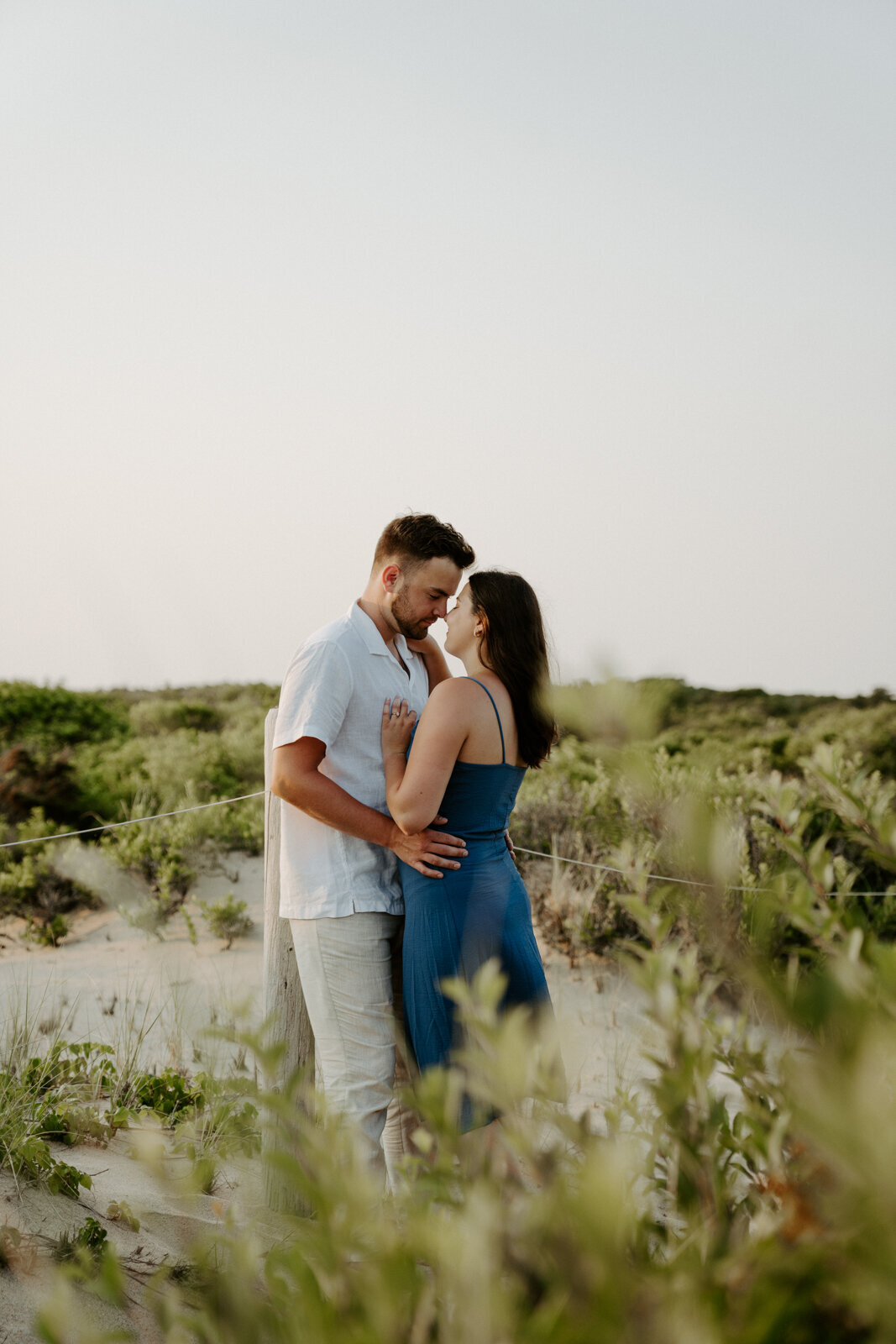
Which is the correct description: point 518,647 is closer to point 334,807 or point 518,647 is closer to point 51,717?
point 334,807

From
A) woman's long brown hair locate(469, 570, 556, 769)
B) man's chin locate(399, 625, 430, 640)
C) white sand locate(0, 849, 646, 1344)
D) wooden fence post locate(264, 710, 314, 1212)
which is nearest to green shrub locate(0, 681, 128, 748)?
white sand locate(0, 849, 646, 1344)

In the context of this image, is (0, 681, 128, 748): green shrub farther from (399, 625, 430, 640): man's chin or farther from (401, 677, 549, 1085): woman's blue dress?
(401, 677, 549, 1085): woman's blue dress

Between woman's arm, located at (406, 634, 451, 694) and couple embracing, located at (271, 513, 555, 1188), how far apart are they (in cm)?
41

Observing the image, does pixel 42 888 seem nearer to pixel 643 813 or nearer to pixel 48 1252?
pixel 48 1252

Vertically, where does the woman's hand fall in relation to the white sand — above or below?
above

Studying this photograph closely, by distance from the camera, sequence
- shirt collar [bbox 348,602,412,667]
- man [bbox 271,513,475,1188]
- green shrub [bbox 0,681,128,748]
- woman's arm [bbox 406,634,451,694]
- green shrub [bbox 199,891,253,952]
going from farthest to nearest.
→ green shrub [bbox 0,681,128,748] < green shrub [bbox 199,891,253,952] < woman's arm [bbox 406,634,451,694] < shirt collar [bbox 348,602,412,667] < man [bbox 271,513,475,1188]

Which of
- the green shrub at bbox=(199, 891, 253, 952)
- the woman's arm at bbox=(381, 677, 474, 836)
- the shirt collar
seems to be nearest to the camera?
the woman's arm at bbox=(381, 677, 474, 836)

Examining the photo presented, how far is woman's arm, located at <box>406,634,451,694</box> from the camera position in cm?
323

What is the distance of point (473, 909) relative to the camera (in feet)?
8.45

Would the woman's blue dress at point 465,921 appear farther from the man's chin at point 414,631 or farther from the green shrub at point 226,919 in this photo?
the green shrub at point 226,919

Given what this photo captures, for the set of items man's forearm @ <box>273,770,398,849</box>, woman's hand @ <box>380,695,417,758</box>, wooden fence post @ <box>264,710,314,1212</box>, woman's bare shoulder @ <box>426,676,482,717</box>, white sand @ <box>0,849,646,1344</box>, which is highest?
woman's bare shoulder @ <box>426,676,482,717</box>

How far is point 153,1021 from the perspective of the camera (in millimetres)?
4195

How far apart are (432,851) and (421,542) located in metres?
0.96

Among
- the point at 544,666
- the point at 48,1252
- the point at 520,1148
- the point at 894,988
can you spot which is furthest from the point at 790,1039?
the point at 48,1252
